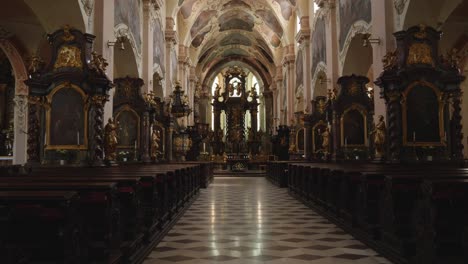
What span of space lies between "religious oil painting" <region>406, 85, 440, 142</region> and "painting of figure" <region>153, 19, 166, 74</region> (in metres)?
11.3

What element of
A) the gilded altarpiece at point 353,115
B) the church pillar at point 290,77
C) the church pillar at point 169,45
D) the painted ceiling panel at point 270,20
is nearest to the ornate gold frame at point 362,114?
the gilded altarpiece at point 353,115

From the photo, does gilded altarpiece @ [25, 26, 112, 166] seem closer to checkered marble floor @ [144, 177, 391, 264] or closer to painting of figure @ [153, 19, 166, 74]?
checkered marble floor @ [144, 177, 391, 264]

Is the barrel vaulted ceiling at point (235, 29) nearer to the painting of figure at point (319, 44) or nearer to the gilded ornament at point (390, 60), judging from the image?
the painting of figure at point (319, 44)

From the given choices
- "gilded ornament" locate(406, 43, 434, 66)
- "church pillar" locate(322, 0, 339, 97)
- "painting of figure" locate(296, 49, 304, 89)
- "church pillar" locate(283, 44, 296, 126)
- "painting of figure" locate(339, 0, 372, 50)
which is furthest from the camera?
"church pillar" locate(283, 44, 296, 126)

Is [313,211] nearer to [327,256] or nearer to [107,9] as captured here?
[327,256]

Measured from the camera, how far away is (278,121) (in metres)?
35.3

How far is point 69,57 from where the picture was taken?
10.1m

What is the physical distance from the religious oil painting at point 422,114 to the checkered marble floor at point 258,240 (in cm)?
310

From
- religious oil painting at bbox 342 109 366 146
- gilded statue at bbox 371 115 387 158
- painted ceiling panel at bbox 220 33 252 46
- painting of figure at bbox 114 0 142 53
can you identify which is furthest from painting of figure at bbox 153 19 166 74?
painted ceiling panel at bbox 220 33 252 46

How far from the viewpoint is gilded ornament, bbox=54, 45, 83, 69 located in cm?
1009

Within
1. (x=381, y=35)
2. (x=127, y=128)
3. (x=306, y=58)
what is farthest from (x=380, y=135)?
(x=306, y=58)

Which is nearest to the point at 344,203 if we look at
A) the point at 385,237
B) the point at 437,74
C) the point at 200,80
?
the point at 385,237

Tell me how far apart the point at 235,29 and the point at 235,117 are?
25.6 feet

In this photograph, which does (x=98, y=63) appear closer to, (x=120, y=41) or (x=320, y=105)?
(x=120, y=41)
